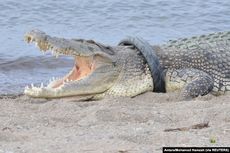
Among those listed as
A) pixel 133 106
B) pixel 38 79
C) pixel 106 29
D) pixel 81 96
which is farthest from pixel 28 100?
pixel 106 29

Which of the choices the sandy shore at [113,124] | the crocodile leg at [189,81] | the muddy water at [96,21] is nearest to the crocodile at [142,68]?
the crocodile leg at [189,81]

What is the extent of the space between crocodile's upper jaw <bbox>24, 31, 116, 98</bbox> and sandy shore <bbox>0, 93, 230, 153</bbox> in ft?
0.42

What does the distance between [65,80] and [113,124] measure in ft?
6.06

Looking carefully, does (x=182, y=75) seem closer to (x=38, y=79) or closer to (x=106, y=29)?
(x=38, y=79)

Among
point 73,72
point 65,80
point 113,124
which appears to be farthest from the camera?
point 73,72

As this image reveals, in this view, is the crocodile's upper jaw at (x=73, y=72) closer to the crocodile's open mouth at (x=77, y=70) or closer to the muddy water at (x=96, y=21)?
the crocodile's open mouth at (x=77, y=70)

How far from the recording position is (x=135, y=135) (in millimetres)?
5785

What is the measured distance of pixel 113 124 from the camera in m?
6.45

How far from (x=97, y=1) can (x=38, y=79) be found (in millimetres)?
5359

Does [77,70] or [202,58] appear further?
[202,58]

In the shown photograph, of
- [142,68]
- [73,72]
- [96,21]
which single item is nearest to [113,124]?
[73,72]

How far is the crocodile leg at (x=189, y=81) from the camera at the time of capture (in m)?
8.29

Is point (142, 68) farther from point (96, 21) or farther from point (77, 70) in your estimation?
point (96, 21)

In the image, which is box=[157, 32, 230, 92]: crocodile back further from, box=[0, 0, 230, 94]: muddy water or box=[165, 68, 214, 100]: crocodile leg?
box=[0, 0, 230, 94]: muddy water
